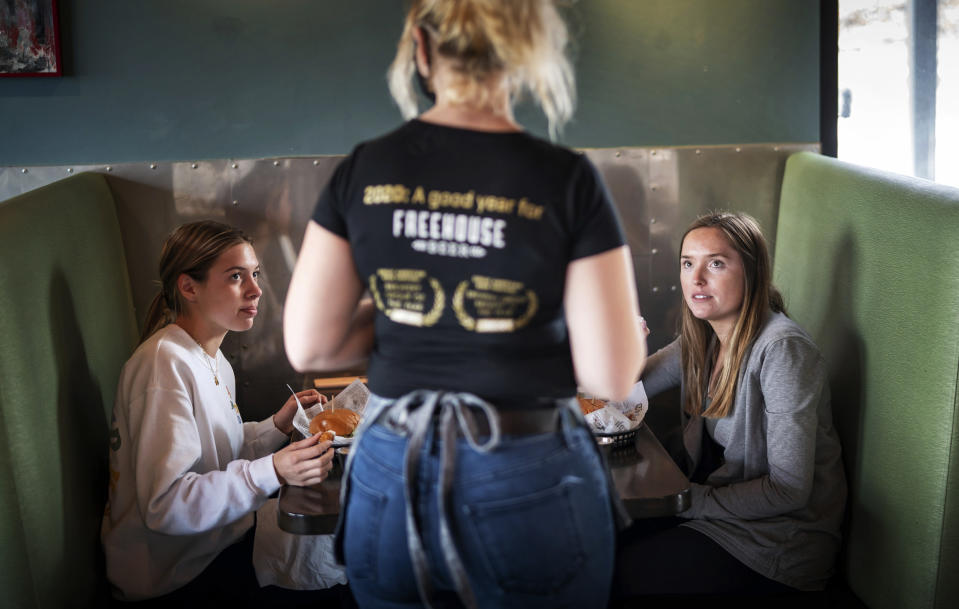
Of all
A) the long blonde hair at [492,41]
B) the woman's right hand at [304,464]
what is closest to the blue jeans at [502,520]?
the long blonde hair at [492,41]

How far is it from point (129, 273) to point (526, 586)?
2100 millimetres

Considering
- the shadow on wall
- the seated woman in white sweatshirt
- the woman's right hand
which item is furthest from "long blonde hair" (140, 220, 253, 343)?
the woman's right hand

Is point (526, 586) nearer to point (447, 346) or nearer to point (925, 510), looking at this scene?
point (447, 346)

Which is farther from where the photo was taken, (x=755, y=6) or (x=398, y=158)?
(x=755, y=6)

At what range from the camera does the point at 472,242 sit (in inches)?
44.2

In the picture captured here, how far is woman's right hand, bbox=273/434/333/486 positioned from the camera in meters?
1.86

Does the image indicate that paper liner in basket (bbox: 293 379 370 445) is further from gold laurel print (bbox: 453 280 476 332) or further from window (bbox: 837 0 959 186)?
window (bbox: 837 0 959 186)

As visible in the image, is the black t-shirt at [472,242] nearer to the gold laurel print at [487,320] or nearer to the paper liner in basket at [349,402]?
the gold laurel print at [487,320]

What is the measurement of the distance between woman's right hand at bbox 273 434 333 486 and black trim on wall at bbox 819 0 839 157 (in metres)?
1.94

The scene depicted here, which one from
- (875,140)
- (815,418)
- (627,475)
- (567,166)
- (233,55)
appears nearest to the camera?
(567,166)

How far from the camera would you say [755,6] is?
9.29 feet

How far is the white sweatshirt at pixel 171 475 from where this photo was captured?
1.90 metres

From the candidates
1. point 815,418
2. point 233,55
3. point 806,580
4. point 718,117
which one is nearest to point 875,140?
point 718,117

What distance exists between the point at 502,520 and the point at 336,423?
944 mm
